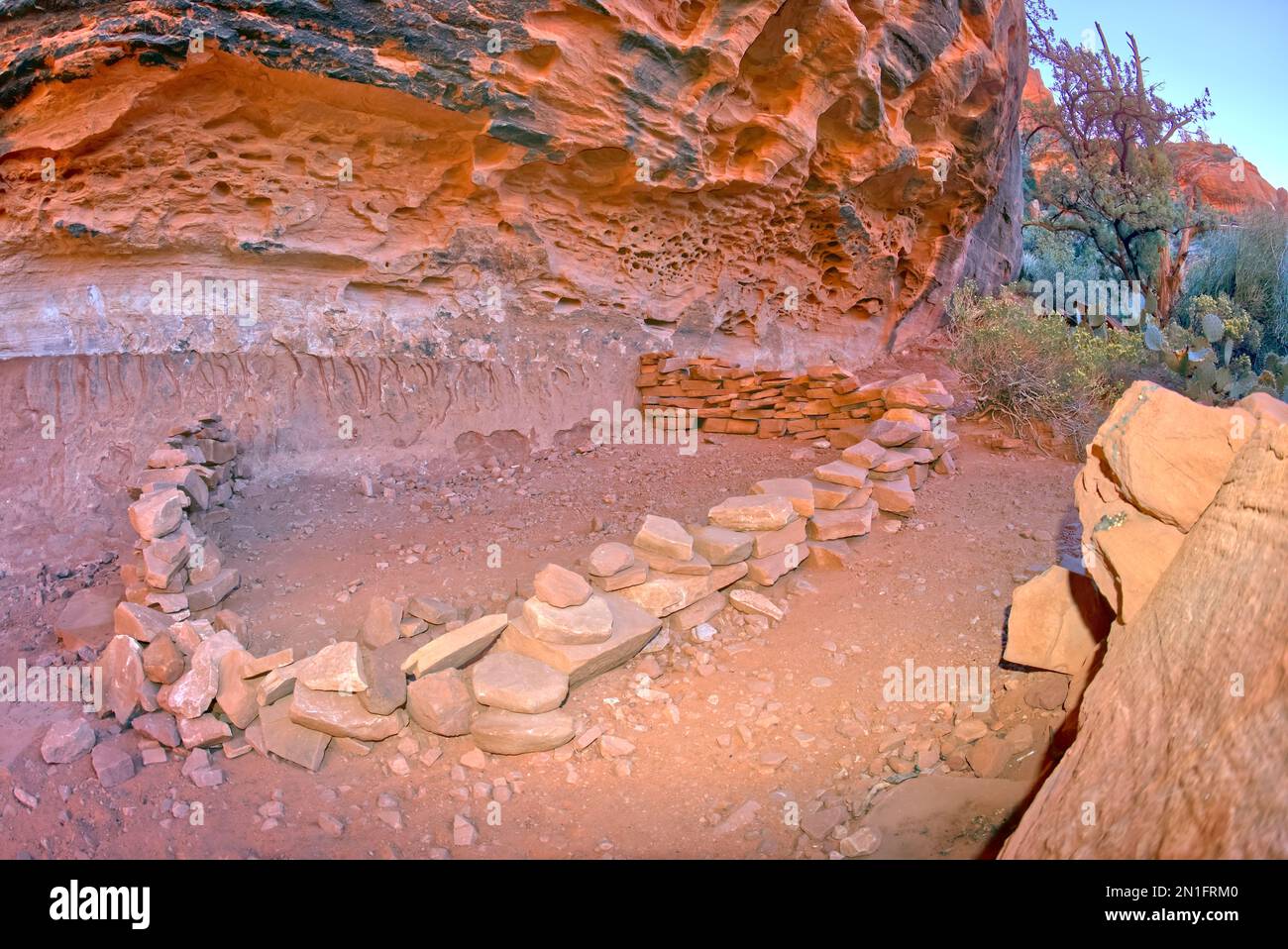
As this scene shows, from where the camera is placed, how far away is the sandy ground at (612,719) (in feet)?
8.29

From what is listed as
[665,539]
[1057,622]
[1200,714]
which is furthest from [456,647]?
[1200,714]

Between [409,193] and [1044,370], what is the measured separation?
16.4 ft

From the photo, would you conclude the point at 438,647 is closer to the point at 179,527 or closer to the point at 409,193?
the point at 179,527

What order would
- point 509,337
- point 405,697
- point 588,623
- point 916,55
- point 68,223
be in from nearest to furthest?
point 405,697 → point 588,623 → point 68,223 → point 509,337 → point 916,55

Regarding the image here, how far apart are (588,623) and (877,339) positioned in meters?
6.02

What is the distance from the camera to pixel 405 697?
9.98 ft

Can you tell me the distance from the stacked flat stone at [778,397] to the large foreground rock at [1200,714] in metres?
3.26

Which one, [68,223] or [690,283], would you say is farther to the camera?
[690,283]

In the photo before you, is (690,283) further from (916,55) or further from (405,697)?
(405,697)

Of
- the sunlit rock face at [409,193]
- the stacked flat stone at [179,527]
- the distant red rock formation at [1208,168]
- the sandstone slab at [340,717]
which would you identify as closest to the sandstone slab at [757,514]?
the sandstone slab at [340,717]

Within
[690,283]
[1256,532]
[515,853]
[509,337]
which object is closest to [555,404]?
[509,337]

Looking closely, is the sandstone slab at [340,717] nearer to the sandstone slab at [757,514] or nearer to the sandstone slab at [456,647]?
the sandstone slab at [456,647]

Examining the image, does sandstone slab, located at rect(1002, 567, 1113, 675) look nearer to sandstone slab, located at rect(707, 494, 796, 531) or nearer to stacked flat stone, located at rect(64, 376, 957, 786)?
stacked flat stone, located at rect(64, 376, 957, 786)

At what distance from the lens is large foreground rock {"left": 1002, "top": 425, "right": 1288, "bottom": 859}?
1284 millimetres
